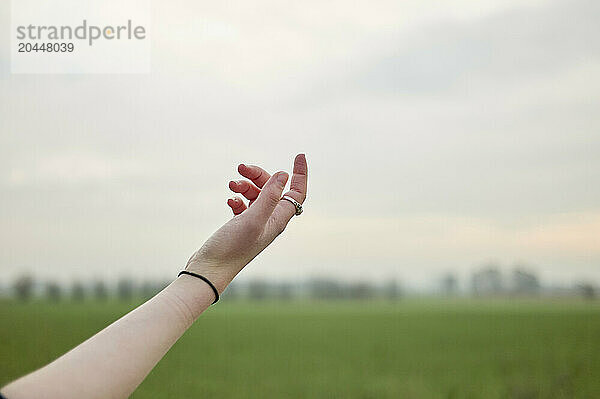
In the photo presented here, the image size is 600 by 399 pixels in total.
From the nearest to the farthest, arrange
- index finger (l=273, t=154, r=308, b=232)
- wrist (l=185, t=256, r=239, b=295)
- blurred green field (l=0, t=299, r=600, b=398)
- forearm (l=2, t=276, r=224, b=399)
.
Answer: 1. forearm (l=2, t=276, r=224, b=399)
2. wrist (l=185, t=256, r=239, b=295)
3. index finger (l=273, t=154, r=308, b=232)
4. blurred green field (l=0, t=299, r=600, b=398)

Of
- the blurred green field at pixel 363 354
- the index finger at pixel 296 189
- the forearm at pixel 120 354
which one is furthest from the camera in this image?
the blurred green field at pixel 363 354

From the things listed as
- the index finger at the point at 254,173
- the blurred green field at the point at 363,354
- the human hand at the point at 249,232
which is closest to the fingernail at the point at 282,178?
the human hand at the point at 249,232

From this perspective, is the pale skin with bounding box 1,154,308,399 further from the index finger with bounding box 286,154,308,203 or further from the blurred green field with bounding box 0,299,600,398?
the blurred green field with bounding box 0,299,600,398

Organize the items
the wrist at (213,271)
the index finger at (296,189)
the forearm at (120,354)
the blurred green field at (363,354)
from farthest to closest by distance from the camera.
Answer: the blurred green field at (363,354), the index finger at (296,189), the wrist at (213,271), the forearm at (120,354)

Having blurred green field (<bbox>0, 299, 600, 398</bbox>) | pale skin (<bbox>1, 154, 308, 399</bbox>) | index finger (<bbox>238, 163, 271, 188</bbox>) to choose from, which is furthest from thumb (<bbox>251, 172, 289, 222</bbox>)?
blurred green field (<bbox>0, 299, 600, 398</bbox>)

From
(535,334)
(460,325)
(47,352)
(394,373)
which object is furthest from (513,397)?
(47,352)

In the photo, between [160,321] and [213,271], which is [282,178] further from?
[160,321]

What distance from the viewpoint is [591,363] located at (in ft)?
16.4

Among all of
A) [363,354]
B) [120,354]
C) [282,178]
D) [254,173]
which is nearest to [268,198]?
[282,178]

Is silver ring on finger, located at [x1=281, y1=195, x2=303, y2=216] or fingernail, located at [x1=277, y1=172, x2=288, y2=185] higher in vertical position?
fingernail, located at [x1=277, y1=172, x2=288, y2=185]

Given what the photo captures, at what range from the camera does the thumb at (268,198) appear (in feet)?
2.62

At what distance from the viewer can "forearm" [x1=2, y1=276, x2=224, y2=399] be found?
1.84ft

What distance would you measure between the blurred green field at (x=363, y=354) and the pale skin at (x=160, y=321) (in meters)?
3.60

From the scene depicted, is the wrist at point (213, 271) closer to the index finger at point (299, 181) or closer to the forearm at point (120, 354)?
the forearm at point (120, 354)
